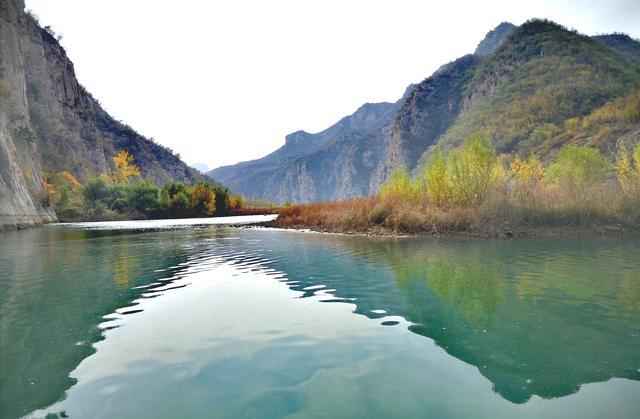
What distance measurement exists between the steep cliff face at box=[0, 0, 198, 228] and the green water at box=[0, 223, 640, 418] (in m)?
36.7

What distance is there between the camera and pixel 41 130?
76.9 m

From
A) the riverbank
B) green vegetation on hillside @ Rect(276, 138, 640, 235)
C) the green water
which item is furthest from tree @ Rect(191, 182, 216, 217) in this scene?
the green water

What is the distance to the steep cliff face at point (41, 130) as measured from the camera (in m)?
43.2

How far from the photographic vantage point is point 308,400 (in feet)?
13.5

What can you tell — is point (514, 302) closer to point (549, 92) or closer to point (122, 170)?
point (549, 92)

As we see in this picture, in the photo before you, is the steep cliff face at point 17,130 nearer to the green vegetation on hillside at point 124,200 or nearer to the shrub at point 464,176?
the green vegetation on hillside at point 124,200

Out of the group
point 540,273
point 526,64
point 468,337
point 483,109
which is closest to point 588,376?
point 468,337

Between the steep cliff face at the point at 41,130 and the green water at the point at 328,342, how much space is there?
3675cm

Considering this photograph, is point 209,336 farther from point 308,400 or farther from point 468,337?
point 468,337

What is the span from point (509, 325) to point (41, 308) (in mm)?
9209

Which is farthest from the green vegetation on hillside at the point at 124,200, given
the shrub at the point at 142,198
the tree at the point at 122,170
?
the tree at the point at 122,170

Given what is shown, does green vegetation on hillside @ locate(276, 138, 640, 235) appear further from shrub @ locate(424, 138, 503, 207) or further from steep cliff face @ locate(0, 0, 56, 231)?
Result: steep cliff face @ locate(0, 0, 56, 231)

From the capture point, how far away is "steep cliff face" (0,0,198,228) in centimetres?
4322

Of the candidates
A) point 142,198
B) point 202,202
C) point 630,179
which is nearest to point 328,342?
point 630,179
